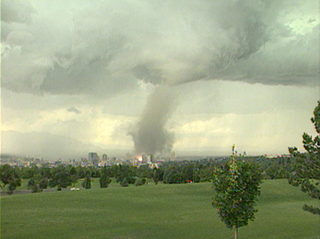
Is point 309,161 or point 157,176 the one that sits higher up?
point 309,161

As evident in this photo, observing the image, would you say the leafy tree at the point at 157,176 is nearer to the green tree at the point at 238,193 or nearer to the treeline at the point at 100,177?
→ the treeline at the point at 100,177

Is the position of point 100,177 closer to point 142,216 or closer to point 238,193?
point 142,216

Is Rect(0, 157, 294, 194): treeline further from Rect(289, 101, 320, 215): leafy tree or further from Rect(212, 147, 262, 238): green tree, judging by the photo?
Rect(212, 147, 262, 238): green tree

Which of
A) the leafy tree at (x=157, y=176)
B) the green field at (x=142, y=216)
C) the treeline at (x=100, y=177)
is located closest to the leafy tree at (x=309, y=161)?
the green field at (x=142, y=216)

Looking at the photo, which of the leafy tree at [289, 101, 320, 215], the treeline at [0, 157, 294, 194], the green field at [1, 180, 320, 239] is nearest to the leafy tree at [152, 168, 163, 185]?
the treeline at [0, 157, 294, 194]

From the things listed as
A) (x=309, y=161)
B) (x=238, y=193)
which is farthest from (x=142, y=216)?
(x=309, y=161)
